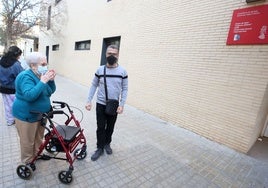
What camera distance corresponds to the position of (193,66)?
169 inches

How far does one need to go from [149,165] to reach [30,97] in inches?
77.7

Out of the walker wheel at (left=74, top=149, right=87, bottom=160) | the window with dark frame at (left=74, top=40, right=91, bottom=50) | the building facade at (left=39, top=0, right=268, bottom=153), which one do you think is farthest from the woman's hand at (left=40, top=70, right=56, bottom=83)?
the window with dark frame at (left=74, top=40, right=91, bottom=50)

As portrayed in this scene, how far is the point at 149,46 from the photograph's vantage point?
Answer: 18.2ft

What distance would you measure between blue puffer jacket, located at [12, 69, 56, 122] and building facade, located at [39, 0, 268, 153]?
3360 millimetres

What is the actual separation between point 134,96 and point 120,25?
297cm

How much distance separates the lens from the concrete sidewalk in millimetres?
2268

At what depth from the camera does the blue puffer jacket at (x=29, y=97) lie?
1.83m

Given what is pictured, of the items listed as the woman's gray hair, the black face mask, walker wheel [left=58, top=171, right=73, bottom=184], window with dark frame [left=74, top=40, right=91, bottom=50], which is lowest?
walker wheel [left=58, top=171, right=73, bottom=184]

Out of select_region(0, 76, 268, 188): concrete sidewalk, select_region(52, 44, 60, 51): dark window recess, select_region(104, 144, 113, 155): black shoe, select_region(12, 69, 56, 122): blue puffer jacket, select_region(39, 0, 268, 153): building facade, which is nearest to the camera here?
select_region(12, 69, 56, 122): blue puffer jacket

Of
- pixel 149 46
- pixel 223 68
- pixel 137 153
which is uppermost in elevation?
pixel 149 46

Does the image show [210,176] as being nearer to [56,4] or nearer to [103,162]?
[103,162]

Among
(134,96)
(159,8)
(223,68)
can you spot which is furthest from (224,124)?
(159,8)

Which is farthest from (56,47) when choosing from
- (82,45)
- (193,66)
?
(193,66)

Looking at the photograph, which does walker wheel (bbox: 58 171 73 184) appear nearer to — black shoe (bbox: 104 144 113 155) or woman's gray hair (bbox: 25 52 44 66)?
black shoe (bbox: 104 144 113 155)
